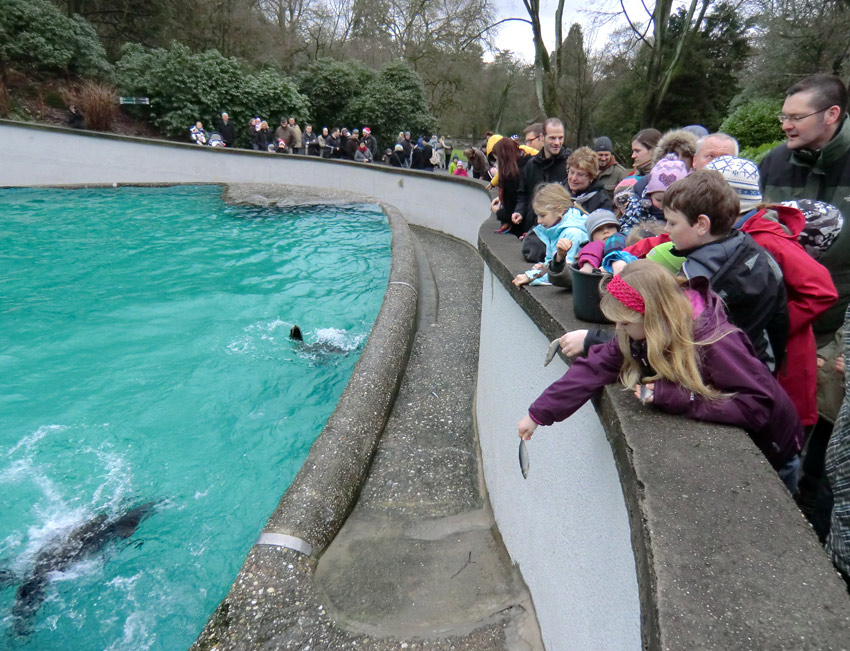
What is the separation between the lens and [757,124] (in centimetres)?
1341

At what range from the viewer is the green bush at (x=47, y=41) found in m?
20.0

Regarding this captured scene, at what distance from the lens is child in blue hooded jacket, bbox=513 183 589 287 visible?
3078 mm

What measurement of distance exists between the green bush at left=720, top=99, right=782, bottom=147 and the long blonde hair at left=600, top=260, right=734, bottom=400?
46.0ft

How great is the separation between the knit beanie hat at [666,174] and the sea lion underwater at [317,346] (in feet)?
15.4

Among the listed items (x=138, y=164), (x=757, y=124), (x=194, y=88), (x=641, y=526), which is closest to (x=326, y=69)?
(x=194, y=88)

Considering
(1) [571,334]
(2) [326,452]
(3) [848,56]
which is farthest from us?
(3) [848,56]

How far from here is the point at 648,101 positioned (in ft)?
69.3

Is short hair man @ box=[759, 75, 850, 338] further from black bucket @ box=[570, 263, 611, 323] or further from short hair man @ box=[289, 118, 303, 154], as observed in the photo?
short hair man @ box=[289, 118, 303, 154]

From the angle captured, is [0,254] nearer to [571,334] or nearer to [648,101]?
[571,334]

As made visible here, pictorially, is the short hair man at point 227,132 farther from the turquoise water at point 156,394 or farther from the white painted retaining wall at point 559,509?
the white painted retaining wall at point 559,509

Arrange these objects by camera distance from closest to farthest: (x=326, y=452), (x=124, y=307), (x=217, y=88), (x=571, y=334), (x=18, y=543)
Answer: (x=571, y=334) < (x=326, y=452) < (x=18, y=543) < (x=124, y=307) < (x=217, y=88)

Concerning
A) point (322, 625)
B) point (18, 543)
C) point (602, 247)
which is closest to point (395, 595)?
point (322, 625)

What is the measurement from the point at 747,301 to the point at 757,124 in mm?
14064

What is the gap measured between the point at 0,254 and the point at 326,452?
1031cm
